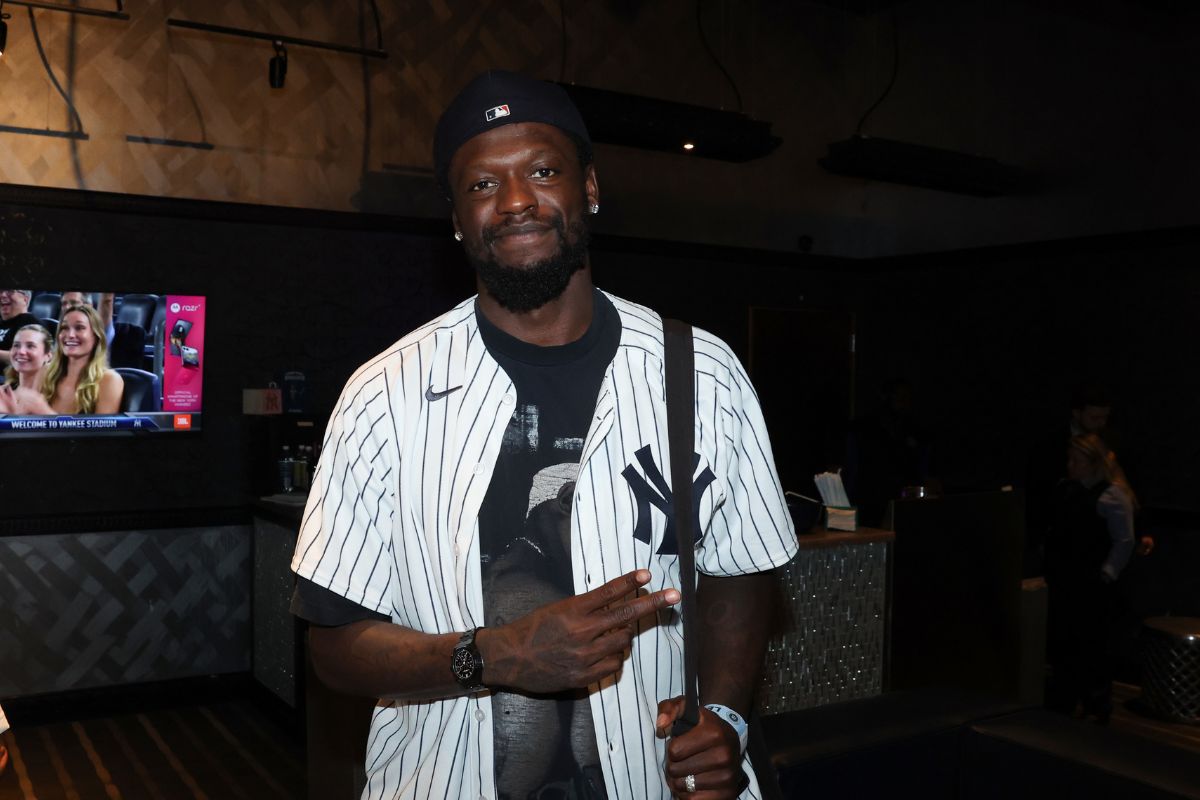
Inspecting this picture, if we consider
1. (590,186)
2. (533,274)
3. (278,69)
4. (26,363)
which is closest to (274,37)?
(278,69)

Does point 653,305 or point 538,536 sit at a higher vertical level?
point 653,305

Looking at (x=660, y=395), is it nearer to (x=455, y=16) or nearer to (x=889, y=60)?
(x=455, y=16)

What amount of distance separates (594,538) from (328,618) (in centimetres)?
35

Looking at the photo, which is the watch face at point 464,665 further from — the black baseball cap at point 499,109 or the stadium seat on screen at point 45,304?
the stadium seat on screen at point 45,304

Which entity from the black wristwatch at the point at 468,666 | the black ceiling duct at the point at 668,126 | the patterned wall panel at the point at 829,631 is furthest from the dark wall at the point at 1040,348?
the black wristwatch at the point at 468,666

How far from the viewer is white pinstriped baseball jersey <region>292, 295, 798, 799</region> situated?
132 cm

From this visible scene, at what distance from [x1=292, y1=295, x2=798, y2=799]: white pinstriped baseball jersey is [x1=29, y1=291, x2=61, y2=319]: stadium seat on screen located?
496cm

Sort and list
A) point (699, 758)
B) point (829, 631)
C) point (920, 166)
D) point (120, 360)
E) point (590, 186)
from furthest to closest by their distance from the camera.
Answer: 1. point (920, 166)
2. point (120, 360)
3. point (829, 631)
4. point (590, 186)
5. point (699, 758)

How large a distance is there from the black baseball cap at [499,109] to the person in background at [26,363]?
4.97 meters

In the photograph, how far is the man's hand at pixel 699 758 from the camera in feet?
4.03

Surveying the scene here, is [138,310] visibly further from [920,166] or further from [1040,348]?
[1040,348]

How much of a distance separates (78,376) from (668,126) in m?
3.63

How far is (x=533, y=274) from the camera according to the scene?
1378 mm

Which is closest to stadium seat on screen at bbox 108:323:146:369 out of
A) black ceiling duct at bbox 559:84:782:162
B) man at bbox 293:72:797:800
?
black ceiling duct at bbox 559:84:782:162
